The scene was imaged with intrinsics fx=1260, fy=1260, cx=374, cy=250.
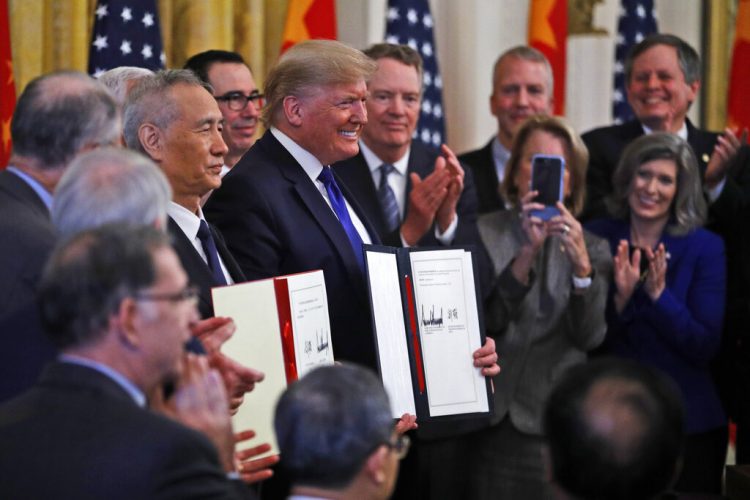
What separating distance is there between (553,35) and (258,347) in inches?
205

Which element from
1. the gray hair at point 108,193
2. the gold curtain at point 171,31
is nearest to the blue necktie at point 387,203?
the gold curtain at point 171,31

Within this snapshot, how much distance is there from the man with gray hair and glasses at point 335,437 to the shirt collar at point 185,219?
49.9 inches

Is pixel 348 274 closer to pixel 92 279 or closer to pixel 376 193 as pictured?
pixel 376 193

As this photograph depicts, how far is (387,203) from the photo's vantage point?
542cm

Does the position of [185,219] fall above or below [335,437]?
above

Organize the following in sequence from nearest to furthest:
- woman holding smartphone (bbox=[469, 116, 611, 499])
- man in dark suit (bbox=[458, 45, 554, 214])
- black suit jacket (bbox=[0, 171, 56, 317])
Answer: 1. black suit jacket (bbox=[0, 171, 56, 317])
2. woman holding smartphone (bbox=[469, 116, 611, 499])
3. man in dark suit (bbox=[458, 45, 554, 214])

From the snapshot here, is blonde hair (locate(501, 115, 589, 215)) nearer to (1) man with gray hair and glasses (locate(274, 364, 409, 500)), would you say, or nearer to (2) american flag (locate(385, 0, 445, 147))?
(2) american flag (locate(385, 0, 445, 147))

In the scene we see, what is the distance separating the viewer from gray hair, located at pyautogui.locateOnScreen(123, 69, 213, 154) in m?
3.66

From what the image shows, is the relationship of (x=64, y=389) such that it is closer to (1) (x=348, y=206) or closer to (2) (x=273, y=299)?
(2) (x=273, y=299)

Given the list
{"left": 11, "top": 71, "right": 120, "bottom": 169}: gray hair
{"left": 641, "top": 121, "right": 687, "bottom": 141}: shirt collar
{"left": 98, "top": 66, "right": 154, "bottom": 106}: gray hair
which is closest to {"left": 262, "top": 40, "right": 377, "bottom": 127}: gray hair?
{"left": 98, "top": 66, "right": 154, "bottom": 106}: gray hair

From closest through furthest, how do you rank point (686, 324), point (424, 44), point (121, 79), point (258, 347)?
1. point (258, 347)
2. point (121, 79)
3. point (686, 324)
4. point (424, 44)

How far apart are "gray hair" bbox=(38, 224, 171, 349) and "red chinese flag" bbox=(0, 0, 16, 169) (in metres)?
3.87

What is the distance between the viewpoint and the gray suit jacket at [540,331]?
5.36 metres

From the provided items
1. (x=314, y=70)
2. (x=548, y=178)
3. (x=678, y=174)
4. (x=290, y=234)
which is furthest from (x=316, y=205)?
(x=678, y=174)
